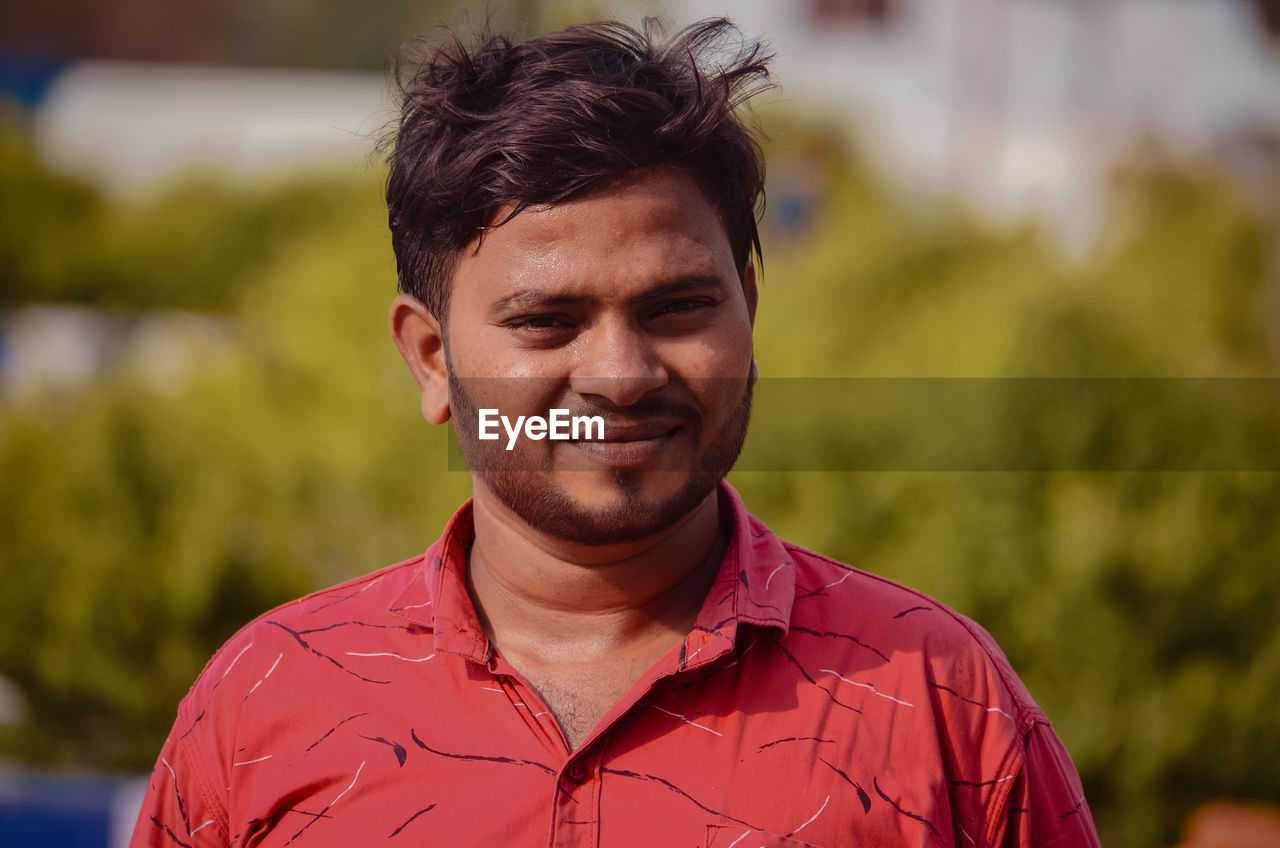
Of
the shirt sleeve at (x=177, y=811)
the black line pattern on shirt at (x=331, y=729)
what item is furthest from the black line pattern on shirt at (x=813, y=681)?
the shirt sleeve at (x=177, y=811)

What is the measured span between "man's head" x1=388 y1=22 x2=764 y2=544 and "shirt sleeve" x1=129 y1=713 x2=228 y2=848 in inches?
23.9

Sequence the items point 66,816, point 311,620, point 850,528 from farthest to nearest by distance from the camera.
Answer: point 850,528 → point 66,816 → point 311,620

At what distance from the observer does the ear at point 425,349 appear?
1909 mm

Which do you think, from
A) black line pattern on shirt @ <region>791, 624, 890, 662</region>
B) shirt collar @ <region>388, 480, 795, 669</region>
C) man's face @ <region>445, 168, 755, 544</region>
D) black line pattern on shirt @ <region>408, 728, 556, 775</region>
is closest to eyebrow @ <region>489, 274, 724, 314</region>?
man's face @ <region>445, 168, 755, 544</region>

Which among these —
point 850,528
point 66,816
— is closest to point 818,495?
point 850,528

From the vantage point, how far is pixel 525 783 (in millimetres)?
1617

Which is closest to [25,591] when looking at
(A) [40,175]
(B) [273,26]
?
(A) [40,175]

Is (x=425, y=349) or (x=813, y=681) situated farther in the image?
(x=425, y=349)

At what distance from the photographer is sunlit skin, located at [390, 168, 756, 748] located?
166 cm

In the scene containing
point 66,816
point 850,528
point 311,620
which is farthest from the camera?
point 850,528

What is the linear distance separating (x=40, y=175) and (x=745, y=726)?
1783 centimetres

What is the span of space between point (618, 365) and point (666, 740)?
50 centimetres

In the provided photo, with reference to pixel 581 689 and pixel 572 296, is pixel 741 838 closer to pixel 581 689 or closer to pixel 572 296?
pixel 581 689

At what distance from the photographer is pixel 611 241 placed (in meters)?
1.67
